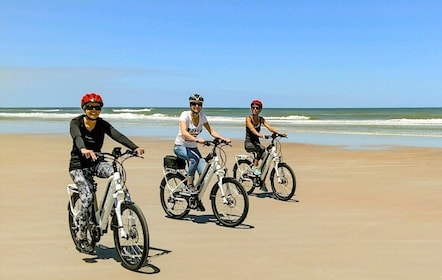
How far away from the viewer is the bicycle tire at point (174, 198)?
27.1 feet

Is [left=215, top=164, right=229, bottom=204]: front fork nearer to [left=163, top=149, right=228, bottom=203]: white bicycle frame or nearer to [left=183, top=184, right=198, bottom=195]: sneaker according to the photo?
[left=163, top=149, right=228, bottom=203]: white bicycle frame

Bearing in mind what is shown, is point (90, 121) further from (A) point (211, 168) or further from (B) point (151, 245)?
(A) point (211, 168)

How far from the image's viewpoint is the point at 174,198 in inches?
327

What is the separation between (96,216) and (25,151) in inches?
581

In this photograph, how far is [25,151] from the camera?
19.5 m

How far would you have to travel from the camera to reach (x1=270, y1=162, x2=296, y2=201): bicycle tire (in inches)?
393

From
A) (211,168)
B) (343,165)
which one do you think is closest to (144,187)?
(211,168)

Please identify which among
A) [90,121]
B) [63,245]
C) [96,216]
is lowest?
[63,245]

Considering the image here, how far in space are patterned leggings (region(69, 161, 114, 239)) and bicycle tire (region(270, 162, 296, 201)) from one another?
4.80m

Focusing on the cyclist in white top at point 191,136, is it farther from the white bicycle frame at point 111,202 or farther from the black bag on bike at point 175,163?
the white bicycle frame at point 111,202

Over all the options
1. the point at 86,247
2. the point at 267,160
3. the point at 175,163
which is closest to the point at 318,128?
→ the point at 267,160

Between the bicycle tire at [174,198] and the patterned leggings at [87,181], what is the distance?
7.98 ft

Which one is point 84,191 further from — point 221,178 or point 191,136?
point 191,136

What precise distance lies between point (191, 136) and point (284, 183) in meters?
2.80
